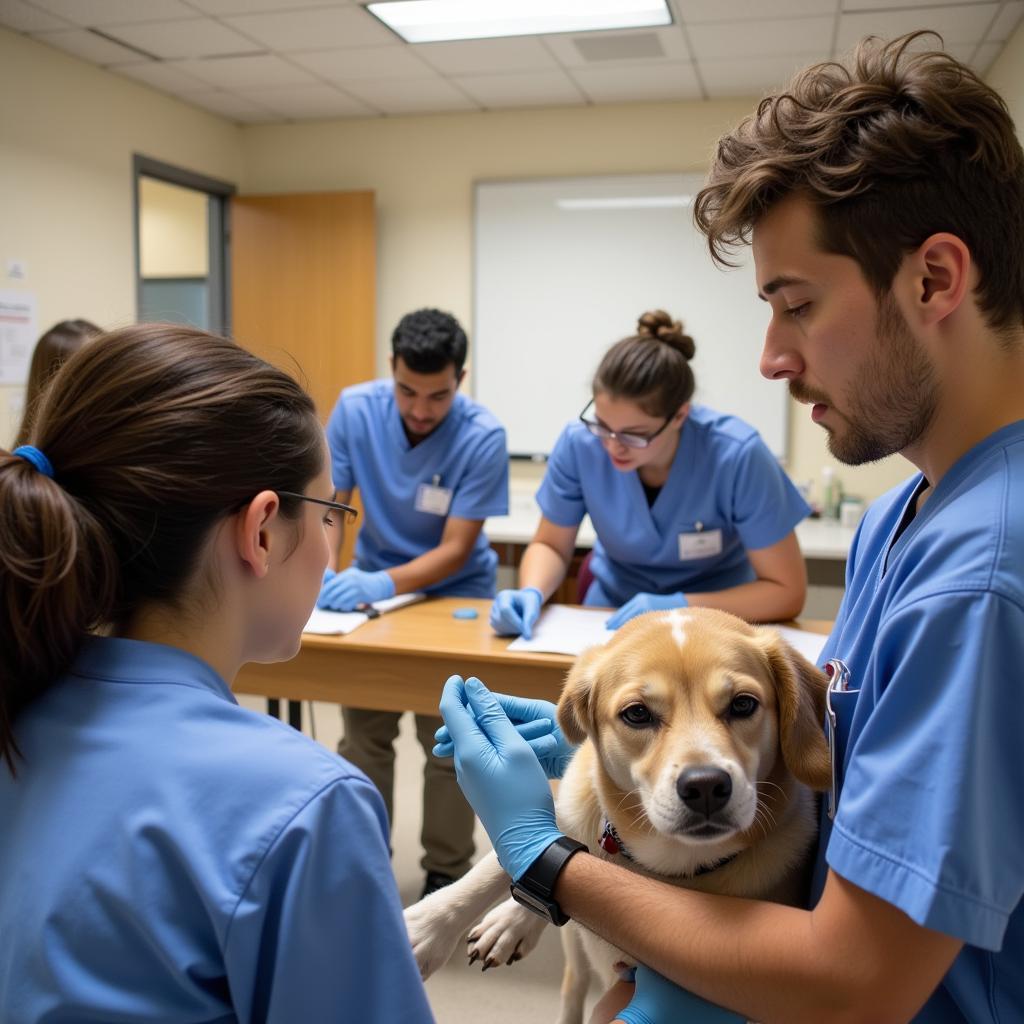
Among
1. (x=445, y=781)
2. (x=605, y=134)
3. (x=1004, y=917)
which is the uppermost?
(x=605, y=134)

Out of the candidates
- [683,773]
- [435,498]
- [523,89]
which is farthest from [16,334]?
[683,773]

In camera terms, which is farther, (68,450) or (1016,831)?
(68,450)

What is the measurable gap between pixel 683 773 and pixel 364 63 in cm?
391

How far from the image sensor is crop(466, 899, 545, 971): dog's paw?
1184mm

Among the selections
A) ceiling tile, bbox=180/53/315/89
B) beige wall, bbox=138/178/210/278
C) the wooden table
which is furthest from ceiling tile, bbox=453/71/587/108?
the wooden table

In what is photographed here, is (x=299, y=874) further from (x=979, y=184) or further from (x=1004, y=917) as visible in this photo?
(x=979, y=184)

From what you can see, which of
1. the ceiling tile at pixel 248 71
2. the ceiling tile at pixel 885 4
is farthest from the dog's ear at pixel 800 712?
the ceiling tile at pixel 248 71

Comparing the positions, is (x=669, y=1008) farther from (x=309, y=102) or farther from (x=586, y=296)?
(x=309, y=102)

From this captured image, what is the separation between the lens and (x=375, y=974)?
70cm

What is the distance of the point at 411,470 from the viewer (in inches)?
109

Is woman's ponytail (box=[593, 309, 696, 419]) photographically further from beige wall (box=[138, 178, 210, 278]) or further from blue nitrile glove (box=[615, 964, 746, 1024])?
beige wall (box=[138, 178, 210, 278])

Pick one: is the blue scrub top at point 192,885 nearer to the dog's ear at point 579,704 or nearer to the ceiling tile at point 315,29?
the dog's ear at point 579,704

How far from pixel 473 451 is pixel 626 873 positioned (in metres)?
1.90

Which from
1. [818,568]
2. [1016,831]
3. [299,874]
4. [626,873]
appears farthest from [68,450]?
[818,568]
